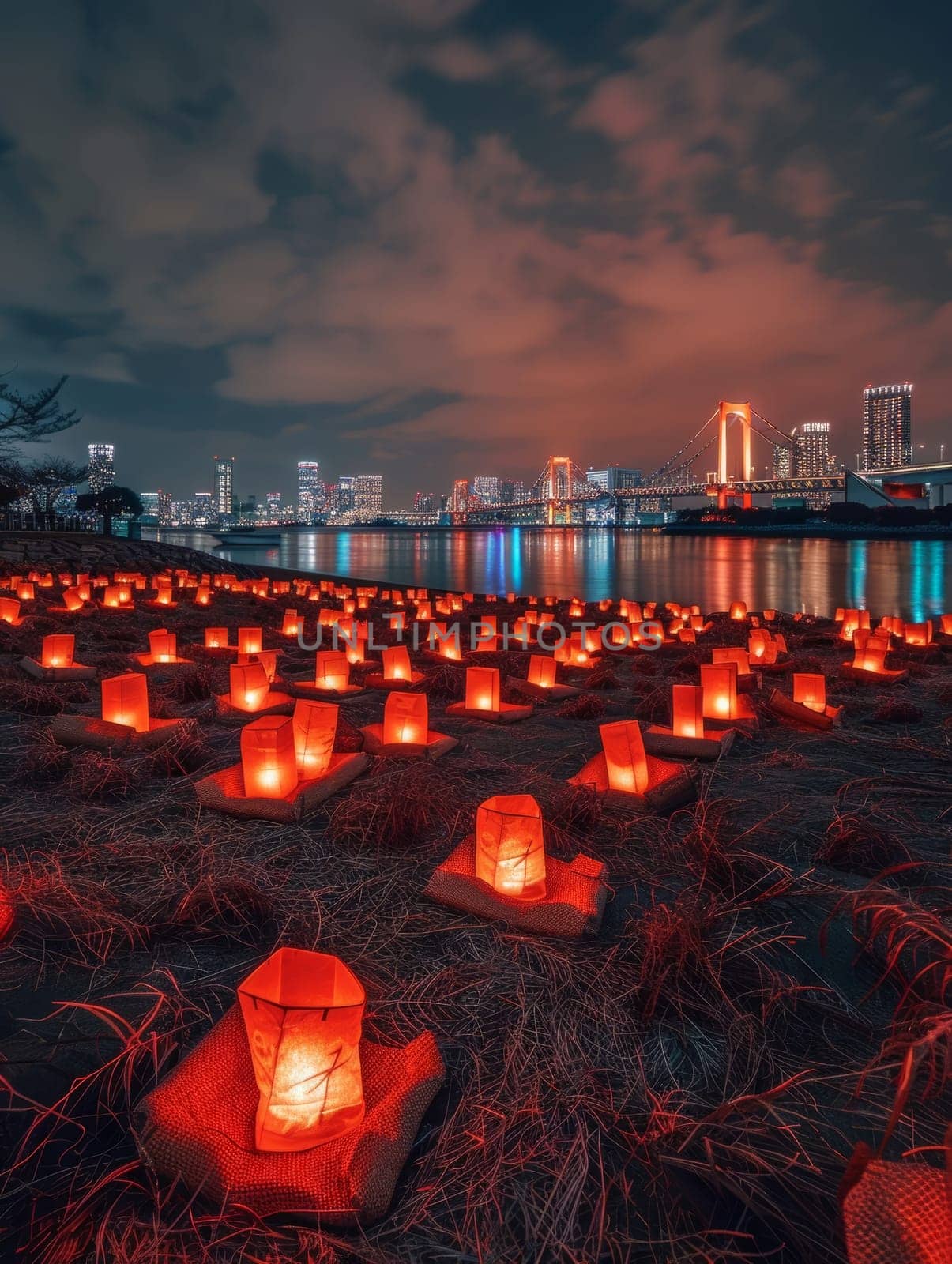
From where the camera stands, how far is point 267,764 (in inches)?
114

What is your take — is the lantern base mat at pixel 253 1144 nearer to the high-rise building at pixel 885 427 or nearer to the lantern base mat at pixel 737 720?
the lantern base mat at pixel 737 720

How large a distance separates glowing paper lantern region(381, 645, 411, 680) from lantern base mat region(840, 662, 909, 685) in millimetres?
4057

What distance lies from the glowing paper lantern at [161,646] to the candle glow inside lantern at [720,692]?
4.59 metres

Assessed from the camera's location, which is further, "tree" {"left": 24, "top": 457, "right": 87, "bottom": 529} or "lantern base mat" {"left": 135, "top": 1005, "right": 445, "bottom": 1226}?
A: "tree" {"left": 24, "top": 457, "right": 87, "bottom": 529}

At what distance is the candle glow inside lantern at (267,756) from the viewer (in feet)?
9.27

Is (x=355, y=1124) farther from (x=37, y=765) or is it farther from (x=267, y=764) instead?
(x=37, y=765)

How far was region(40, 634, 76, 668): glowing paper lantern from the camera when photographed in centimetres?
523

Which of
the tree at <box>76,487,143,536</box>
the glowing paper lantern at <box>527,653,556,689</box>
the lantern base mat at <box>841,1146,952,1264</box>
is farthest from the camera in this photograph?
the tree at <box>76,487,143,536</box>

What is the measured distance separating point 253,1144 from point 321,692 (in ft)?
13.2

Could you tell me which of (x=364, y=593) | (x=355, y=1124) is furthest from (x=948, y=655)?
(x=364, y=593)

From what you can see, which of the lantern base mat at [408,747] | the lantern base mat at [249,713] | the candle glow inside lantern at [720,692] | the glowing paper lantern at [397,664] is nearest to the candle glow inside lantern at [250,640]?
the glowing paper lantern at [397,664]

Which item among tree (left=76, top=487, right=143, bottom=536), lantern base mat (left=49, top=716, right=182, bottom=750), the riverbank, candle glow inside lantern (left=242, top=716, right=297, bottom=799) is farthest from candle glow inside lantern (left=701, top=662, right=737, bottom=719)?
tree (left=76, top=487, right=143, bottom=536)

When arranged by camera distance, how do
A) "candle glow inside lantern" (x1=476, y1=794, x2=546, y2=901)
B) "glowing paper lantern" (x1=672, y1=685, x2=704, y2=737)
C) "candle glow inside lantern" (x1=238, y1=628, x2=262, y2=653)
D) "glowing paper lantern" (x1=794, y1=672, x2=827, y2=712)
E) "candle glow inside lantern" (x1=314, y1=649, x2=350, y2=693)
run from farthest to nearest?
"candle glow inside lantern" (x1=238, y1=628, x2=262, y2=653), "candle glow inside lantern" (x1=314, y1=649, x2=350, y2=693), "glowing paper lantern" (x1=794, y1=672, x2=827, y2=712), "glowing paper lantern" (x1=672, y1=685, x2=704, y2=737), "candle glow inside lantern" (x1=476, y1=794, x2=546, y2=901)

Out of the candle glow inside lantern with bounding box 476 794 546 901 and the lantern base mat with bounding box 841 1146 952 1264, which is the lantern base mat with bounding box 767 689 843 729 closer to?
the candle glow inside lantern with bounding box 476 794 546 901
